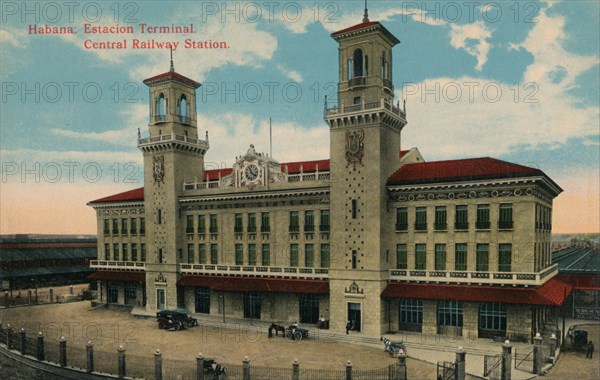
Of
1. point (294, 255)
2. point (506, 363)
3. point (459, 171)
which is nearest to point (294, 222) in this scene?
point (294, 255)

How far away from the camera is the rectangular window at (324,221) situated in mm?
43250

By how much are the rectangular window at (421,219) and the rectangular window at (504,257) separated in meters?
6.22

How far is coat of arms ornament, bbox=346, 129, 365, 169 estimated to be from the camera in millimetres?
40344

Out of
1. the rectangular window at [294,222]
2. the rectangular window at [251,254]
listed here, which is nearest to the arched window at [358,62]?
the rectangular window at [294,222]

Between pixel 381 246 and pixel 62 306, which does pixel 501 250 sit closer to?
pixel 381 246

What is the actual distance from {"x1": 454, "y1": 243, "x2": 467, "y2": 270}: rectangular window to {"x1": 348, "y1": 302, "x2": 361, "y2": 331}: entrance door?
9074mm

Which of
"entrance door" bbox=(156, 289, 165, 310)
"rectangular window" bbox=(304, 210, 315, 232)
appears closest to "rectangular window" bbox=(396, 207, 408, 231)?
"rectangular window" bbox=(304, 210, 315, 232)

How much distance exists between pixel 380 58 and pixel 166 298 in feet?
112

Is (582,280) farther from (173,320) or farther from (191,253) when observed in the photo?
(191,253)

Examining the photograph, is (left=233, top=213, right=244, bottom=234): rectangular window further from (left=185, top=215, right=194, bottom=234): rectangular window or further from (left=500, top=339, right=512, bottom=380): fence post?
(left=500, top=339, right=512, bottom=380): fence post

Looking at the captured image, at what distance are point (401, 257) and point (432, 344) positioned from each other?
8033 millimetres

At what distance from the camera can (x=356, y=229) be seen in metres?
40.3

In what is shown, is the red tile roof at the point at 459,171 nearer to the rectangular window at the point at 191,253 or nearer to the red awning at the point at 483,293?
the red awning at the point at 483,293

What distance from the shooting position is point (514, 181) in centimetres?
3522
